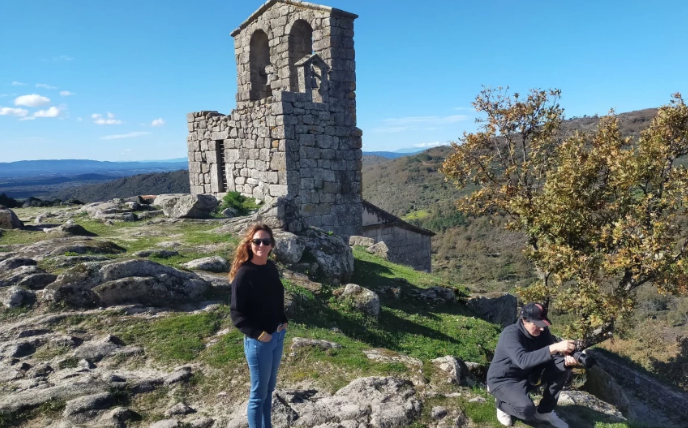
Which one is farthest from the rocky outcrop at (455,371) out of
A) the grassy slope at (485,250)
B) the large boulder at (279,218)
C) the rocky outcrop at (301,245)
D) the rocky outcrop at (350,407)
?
the grassy slope at (485,250)

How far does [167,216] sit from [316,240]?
472 centimetres

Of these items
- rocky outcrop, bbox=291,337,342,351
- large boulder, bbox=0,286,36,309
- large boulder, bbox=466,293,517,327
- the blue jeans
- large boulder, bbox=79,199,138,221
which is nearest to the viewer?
the blue jeans

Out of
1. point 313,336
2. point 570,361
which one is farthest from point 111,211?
point 570,361

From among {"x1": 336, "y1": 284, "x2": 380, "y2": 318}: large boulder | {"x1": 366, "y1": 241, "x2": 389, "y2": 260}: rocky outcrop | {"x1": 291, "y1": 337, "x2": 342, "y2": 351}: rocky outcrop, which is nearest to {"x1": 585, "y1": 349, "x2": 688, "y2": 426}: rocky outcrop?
{"x1": 336, "y1": 284, "x2": 380, "y2": 318}: large boulder

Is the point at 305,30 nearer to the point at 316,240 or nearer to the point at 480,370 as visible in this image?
the point at 316,240

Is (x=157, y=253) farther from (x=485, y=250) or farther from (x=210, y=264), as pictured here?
(x=485, y=250)

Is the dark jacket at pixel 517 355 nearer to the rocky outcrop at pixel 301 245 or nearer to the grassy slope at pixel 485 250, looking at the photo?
the rocky outcrop at pixel 301 245

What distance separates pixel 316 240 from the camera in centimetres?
1013

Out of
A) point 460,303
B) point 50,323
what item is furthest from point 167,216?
point 460,303

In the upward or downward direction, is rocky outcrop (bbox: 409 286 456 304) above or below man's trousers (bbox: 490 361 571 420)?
below

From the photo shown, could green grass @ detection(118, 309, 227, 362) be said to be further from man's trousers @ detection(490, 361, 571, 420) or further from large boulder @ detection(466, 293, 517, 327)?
large boulder @ detection(466, 293, 517, 327)

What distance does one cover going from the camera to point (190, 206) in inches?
489

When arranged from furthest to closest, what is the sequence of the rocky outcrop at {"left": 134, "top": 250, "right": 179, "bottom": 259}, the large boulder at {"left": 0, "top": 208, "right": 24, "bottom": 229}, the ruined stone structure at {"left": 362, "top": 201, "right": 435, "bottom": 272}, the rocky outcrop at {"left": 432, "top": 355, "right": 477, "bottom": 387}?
the ruined stone structure at {"left": 362, "top": 201, "right": 435, "bottom": 272}
the large boulder at {"left": 0, "top": 208, "right": 24, "bottom": 229}
the rocky outcrop at {"left": 134, "top": 250, "right": 179, "bottom": 259}
the rocky outcrop at {"left": 432, "top": 355, "right": 477, "bottom": 387}

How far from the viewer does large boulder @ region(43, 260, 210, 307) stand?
21.7 feet
